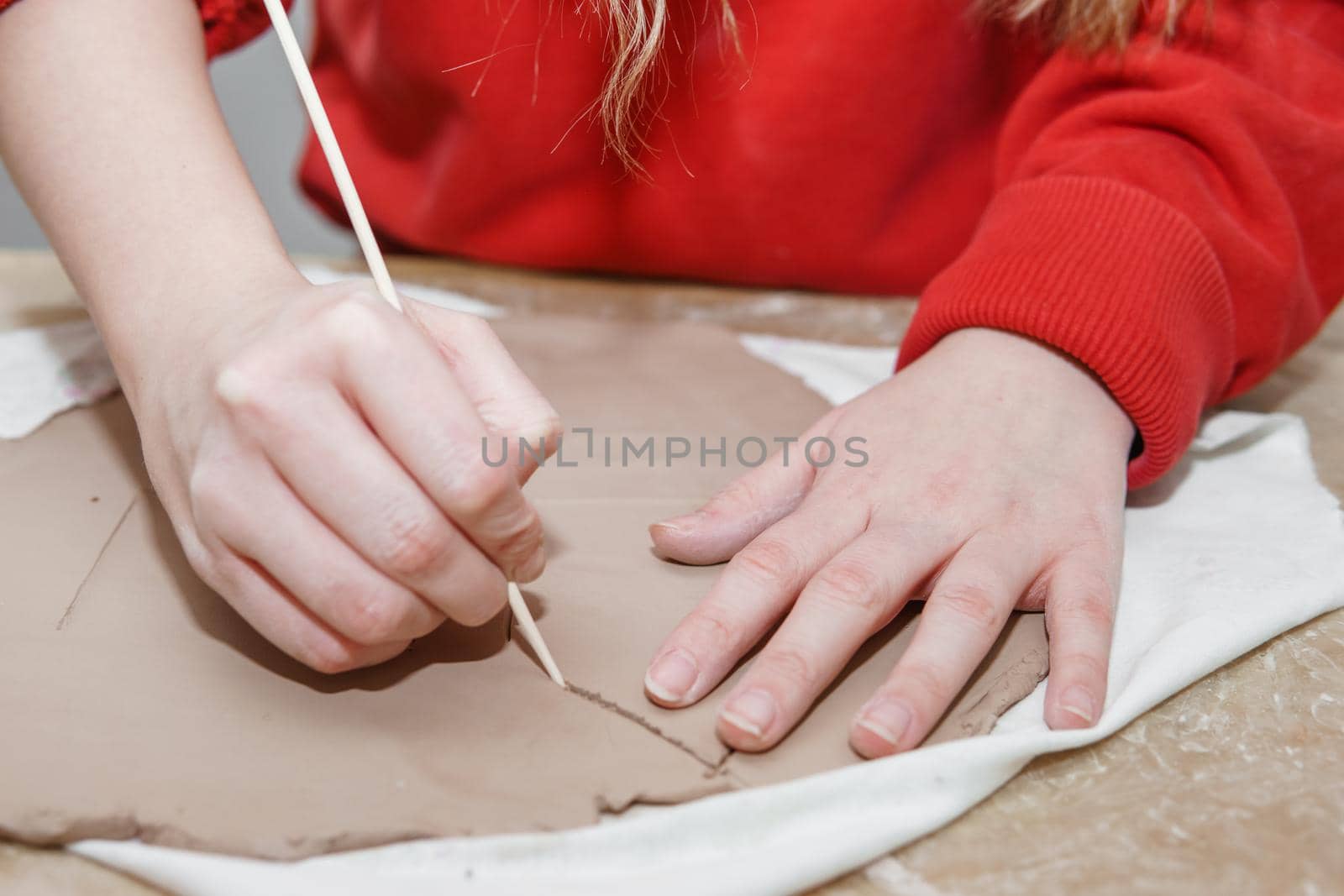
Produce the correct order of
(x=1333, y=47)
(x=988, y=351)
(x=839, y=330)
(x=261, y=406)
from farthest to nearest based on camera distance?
1. (x=839, y=330)
2. (x=1333, y=47)
3. (x=988, y=351)
4. (x=261, y=406)

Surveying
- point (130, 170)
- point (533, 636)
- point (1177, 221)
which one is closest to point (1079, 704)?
point (533, 636)

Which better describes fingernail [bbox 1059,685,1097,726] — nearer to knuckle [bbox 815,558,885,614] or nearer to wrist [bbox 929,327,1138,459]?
knuckle [bbox 815,558,885,614]

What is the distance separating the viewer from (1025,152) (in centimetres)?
88

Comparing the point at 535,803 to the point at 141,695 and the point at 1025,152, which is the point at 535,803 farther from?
the point at 1025,152

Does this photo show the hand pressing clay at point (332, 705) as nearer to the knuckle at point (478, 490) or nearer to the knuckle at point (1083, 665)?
the knuckle at point (1083, 665)

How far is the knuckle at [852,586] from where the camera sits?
0.53m

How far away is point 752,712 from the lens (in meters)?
0.48

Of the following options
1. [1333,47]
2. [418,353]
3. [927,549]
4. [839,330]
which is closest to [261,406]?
[418,353]

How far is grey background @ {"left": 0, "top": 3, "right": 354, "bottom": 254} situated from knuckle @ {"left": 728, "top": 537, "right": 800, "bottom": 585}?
1.40 metres

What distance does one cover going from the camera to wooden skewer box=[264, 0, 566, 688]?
0.49m

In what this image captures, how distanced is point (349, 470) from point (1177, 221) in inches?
23.7

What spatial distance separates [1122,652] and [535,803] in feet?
1.13

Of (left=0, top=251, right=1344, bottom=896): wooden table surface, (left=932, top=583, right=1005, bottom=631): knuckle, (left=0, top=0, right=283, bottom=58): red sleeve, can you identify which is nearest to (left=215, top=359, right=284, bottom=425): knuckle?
(left=0, top=251, right=1344, bottom=896): wooden table surface

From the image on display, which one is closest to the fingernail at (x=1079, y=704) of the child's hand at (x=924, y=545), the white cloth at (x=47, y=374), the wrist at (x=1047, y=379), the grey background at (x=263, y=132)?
the child's hand at (x=924, y=545)
